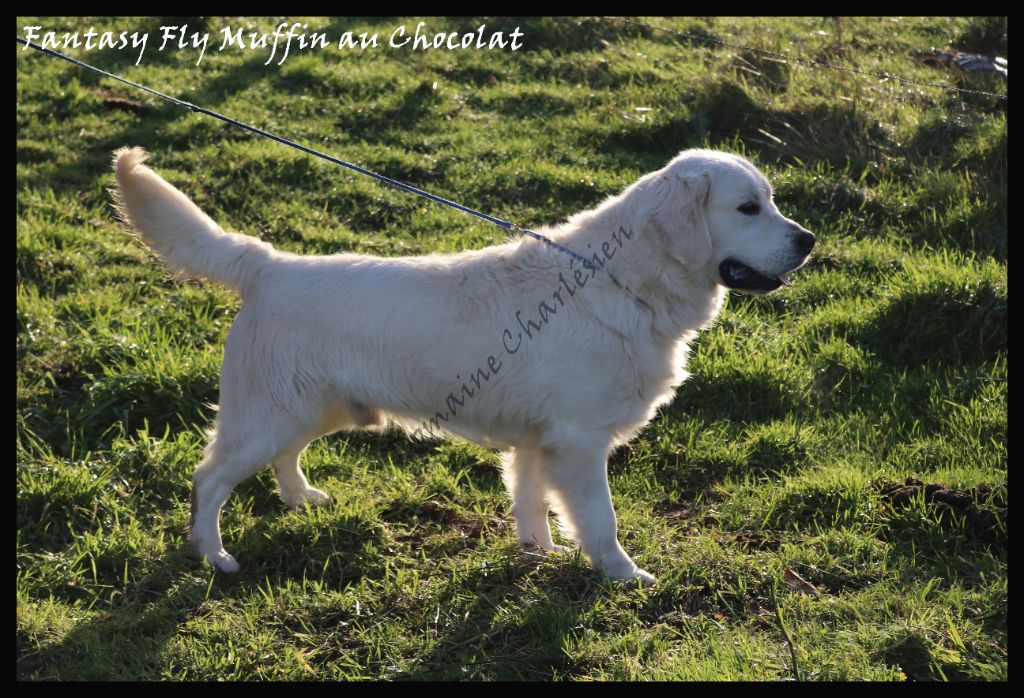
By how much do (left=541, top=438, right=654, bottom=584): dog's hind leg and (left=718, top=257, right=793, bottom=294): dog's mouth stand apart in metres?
0.87

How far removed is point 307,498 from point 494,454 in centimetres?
99

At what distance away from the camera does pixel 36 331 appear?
567 cm

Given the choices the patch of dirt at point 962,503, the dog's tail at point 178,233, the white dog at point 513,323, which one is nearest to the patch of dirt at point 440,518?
the white dog at point 513,323

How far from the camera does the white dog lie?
13.3 ft

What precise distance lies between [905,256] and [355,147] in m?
4.43

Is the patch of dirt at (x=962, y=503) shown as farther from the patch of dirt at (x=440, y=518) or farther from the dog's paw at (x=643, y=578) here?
the patch of dirt at (x=440, y=518)

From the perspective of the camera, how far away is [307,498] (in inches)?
184

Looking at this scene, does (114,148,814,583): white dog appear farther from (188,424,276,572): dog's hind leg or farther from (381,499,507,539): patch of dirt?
(381,499,507,539): patch of dirt

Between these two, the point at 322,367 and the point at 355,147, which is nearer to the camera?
the point at 322,367

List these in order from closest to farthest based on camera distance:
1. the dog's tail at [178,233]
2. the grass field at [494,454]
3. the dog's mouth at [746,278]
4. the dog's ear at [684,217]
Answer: the grass field at [494,454], the dog's ear at [684,217], the dog's mouth at [746,278], the dog's tail at [178,233]

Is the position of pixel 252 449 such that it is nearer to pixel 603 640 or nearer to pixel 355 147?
pixel 603 640

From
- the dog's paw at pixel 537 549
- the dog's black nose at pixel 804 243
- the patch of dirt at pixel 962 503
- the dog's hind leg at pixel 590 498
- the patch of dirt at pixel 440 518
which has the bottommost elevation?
the patch of dirt at pixel 440 518

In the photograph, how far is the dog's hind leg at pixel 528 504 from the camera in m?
4.40
